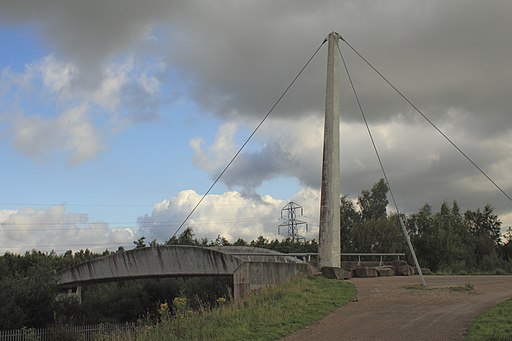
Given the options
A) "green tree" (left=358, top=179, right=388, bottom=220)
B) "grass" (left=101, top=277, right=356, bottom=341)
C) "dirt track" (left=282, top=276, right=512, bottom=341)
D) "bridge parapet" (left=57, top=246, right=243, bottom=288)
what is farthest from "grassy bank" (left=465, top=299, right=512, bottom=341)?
"green tree" (left=358, top=179, right=388, bottom=220)

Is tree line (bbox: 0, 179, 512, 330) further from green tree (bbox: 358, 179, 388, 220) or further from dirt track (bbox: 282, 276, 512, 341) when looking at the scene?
dirt track (bbox: 282, 276, 512, 341)

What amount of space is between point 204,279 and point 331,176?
91.4 ft

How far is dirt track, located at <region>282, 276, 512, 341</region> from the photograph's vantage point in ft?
43.8

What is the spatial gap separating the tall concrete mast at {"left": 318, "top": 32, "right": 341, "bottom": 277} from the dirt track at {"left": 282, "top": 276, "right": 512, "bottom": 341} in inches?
185

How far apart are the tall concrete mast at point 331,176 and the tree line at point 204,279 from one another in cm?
491

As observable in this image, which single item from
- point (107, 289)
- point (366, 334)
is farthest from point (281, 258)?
point (107, 289)

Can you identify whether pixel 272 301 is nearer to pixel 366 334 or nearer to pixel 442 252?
pixel 366 334

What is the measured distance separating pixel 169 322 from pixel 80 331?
1978 cm

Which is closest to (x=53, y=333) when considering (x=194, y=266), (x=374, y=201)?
(x=194, y=266)

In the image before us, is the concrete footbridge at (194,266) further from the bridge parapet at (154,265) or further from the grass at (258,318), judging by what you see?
the grass at (258,318)

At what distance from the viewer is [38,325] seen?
3656 centimetres

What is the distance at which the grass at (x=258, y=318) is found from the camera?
15.1m

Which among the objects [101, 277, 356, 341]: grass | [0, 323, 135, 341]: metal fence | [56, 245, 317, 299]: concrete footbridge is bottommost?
[0, 323, 135, 341]: metal fence

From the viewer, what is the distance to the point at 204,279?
5106cm
